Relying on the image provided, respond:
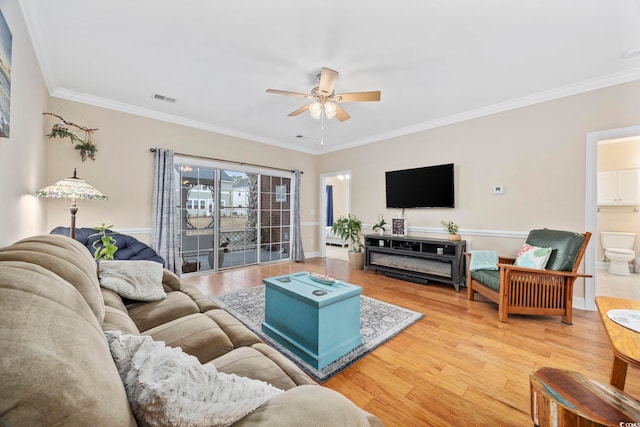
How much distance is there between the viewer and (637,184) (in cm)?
469

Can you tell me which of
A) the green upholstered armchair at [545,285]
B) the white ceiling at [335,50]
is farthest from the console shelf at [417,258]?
the white ceiling at [335,50]

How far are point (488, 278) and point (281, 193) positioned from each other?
415cm

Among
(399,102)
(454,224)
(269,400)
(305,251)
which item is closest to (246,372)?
(269,400)

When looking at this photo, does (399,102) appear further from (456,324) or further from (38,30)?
(38,30)

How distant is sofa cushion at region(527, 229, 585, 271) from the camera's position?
258cm

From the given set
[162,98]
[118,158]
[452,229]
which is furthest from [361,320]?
[118,158]

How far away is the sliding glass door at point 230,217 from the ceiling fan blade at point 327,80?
9.21ft

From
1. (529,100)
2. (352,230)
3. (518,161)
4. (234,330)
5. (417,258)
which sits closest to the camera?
(234,330)

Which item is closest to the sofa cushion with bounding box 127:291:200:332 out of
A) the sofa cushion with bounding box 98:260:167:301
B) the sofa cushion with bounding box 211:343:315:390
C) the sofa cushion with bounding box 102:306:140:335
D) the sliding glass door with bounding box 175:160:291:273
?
the sofa cushion with bounding box 98:260:167:301

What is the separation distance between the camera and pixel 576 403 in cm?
93

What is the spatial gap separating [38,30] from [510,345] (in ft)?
15.9

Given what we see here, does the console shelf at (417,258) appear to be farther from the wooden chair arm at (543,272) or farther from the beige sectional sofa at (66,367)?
the beige sectional sofa at (66,367)

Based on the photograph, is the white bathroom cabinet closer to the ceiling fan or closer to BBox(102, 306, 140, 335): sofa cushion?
the ceiling fan

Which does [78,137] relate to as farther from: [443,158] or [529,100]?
[529,100]
